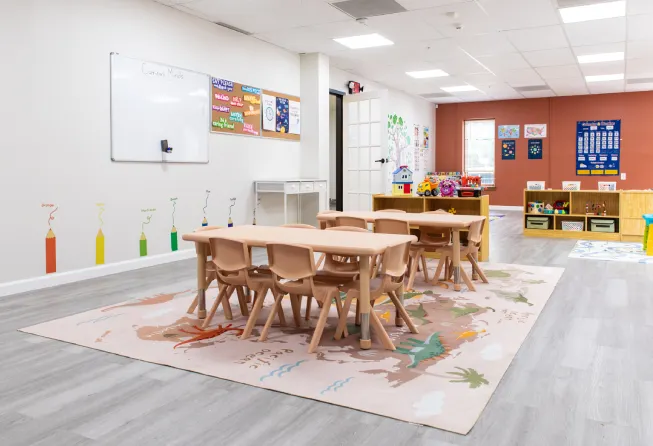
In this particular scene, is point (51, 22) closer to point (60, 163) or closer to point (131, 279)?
point (60, 163)

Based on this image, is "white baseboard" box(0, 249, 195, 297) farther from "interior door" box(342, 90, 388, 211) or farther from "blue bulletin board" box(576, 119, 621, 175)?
"blue bulletin board" box(576, 119, 621, 175)

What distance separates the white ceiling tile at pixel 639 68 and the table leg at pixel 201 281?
27.5 feet

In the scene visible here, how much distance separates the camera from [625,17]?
6.57m

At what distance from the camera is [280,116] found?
8148mm

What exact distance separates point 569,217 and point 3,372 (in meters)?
8.50

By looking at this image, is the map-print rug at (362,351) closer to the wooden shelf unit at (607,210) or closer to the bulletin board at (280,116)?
the bulletin board at (280,116)

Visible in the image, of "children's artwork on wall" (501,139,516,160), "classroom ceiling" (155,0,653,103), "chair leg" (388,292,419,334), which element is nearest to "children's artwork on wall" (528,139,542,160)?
"children's artwork on wall" (501,139,516,160)

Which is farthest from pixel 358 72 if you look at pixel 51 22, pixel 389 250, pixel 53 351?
pixel 53 351

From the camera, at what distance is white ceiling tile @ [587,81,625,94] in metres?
11.5

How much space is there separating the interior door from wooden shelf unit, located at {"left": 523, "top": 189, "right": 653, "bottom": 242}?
261 centimetres

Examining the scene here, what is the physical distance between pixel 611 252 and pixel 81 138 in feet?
21.8

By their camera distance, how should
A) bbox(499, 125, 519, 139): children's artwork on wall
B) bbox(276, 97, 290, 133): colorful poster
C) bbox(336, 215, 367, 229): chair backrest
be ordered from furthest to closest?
bbox(499, 125, 519, 139): children's artwork on wall, bbox(276, 97, 290, 133): colorful poster, bbox(336, 215, 367, 229): chair backrest

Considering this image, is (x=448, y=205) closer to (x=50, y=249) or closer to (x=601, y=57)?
(x=601, y=57)

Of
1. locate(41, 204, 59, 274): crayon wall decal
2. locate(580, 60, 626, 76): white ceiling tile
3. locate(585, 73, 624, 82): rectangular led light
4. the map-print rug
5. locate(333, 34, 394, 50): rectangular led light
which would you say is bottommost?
the map-print rug
